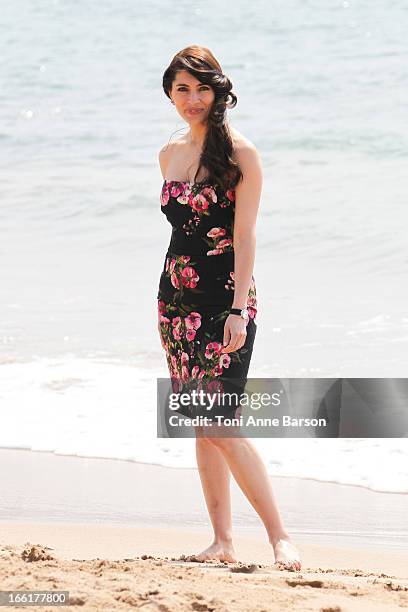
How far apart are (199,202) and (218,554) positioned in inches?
44.8

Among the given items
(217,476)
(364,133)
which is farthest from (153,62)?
(217,476)

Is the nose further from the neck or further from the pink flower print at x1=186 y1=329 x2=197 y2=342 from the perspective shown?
the pink flower print at x1=186 y1=329 x2=197 y2=342

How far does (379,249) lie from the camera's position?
884cm

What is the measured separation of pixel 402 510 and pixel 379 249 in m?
4.87

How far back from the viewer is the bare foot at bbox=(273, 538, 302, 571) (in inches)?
129

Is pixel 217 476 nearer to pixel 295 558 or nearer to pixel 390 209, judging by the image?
pixel 295 558

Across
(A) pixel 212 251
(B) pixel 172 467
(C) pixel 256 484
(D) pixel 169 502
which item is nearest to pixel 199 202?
(A) pixel 212 251

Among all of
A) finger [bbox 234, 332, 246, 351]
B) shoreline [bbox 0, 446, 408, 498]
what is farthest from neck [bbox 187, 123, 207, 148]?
shoreline [bbox 0, 446, 408, 498]

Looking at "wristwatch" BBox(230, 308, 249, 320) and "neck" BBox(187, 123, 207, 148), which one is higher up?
"neck" BBox(187, 123, 207, 148)

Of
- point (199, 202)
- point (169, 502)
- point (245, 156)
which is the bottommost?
point (169, 502)

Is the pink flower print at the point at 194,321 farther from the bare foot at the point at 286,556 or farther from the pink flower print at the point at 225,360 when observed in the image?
the bare foot at the point at 286,556

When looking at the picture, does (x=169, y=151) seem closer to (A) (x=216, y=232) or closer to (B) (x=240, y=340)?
(A) (x=216, y=232)

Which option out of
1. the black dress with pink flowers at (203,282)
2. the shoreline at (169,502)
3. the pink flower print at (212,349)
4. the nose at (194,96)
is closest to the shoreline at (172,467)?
the shoreline at (169,502)

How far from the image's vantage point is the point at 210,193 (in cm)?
321
